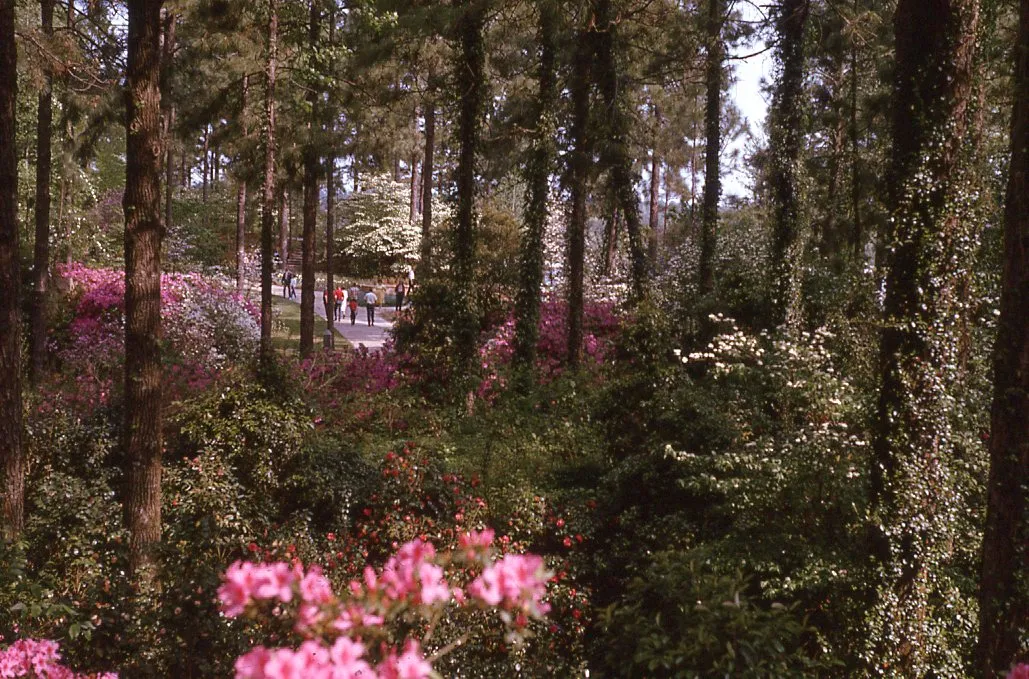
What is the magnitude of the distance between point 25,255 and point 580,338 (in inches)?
600

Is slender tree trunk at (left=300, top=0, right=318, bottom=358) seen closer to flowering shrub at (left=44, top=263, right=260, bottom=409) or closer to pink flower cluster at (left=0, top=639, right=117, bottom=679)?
flowering shrub at (left=44, top=263, right=260, bottom=409)

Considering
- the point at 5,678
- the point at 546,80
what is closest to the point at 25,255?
the point at 546,80

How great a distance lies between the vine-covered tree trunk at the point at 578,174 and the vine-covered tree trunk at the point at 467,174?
2462 mm

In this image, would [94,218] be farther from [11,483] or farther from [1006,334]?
[1006,334]

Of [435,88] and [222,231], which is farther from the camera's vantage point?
[222,231]

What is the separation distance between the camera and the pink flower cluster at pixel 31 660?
11.3 feet

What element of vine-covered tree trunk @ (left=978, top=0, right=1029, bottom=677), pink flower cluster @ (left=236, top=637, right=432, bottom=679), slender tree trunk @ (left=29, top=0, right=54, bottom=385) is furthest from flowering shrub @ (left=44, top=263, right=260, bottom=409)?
vine-covered tree trunk @ (left=978, top=0, right=1029, bottom=677)

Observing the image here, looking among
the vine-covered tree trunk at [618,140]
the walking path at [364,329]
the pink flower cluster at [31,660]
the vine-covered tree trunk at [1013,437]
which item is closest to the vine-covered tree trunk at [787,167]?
the vine-covered tree trunk at [618,140]

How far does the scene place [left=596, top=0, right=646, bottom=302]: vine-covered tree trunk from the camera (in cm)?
1401

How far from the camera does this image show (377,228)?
38.4 metres

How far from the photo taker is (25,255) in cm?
1792

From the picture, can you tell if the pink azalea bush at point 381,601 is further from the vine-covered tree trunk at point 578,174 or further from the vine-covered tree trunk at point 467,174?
the vine-covered tree trunk at point 578,174

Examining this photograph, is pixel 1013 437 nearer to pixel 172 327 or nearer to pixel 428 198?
pixel 172 327

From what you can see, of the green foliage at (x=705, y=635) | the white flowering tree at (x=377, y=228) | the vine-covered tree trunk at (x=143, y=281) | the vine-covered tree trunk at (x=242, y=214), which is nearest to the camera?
the green foliage at (x=705, y=635)
